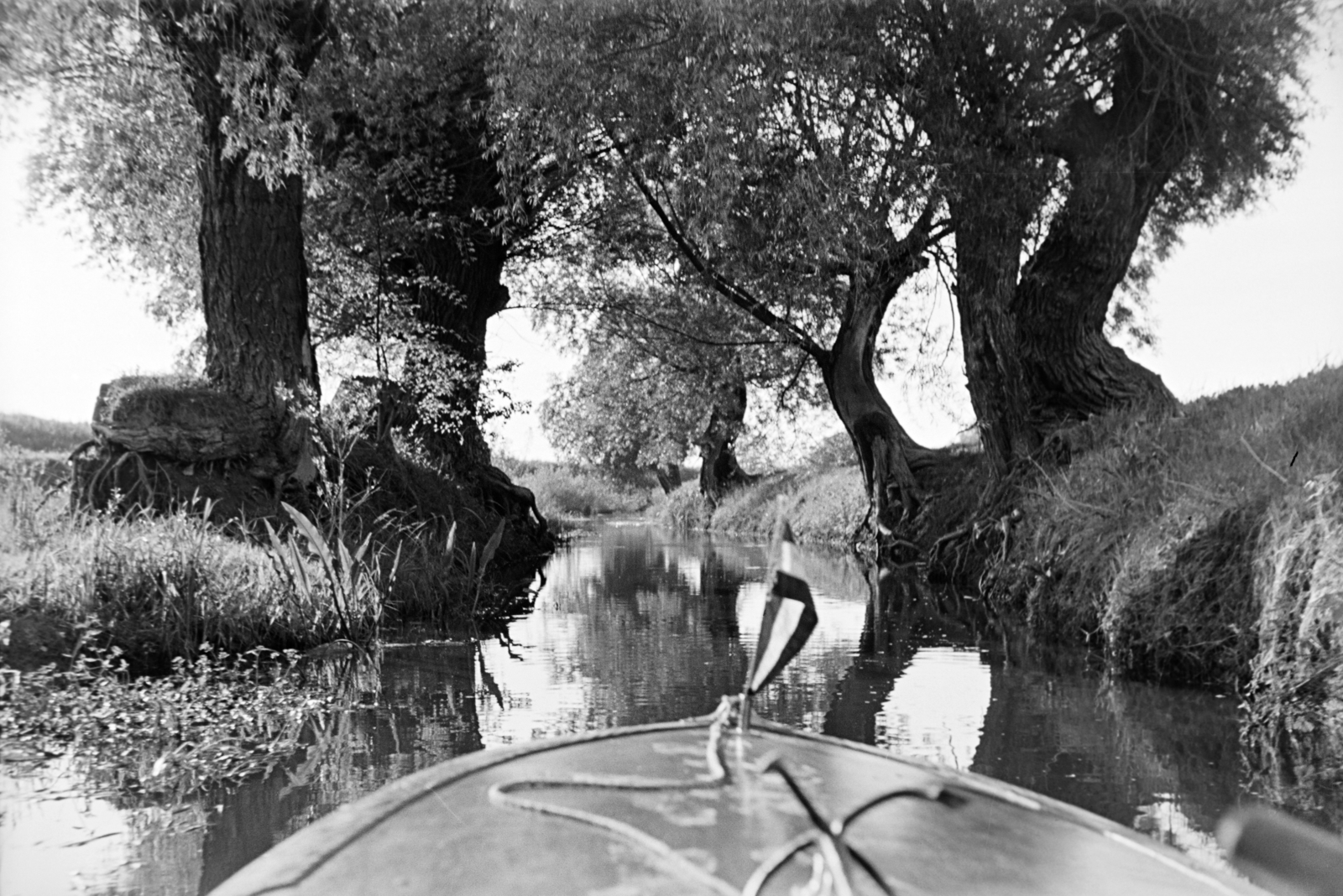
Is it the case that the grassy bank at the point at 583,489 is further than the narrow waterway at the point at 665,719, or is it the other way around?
the grassy bank at the point at 583,489

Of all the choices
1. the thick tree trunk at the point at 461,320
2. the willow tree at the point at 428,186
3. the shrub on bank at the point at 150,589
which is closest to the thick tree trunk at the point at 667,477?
the thick tree trunk at the point at 461,320

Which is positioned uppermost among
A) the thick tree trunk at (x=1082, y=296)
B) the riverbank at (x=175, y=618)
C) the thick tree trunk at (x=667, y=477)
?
the thick tree trunk at (x=1082, y=296)

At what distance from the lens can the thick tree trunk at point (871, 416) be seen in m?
15.2

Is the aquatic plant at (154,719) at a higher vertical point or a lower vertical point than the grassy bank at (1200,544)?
lower

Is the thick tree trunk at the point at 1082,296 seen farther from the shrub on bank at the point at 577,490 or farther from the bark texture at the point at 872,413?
the shrub on bank at the point at 577,490

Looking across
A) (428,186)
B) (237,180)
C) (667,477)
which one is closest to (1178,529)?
(237,180)

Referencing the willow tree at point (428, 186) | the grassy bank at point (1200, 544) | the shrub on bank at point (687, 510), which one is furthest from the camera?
the shrub on bank at point (687, 510)

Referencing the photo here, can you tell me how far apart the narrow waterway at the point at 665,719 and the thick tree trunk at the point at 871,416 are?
5299mm

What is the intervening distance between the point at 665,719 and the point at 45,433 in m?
5.62

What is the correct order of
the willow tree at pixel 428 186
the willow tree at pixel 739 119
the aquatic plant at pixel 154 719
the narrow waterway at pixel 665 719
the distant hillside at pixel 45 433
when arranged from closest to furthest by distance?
the narrow waterway at pixel 665 719
the aquatic plant at pixel 154 719
the distant hillside at pixel 45 433
the willow tree at pixel 739 119
the willow tree at pixel 428 186

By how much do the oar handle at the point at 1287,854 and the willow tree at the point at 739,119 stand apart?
8478 millimetres

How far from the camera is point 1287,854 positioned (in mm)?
1593

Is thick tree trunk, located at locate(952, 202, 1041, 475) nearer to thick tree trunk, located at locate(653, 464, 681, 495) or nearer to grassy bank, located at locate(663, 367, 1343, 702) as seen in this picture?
grassy bank, located at locate(663, 367, 1343, 702)

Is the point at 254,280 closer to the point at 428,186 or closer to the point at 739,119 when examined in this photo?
the point at 428,186
